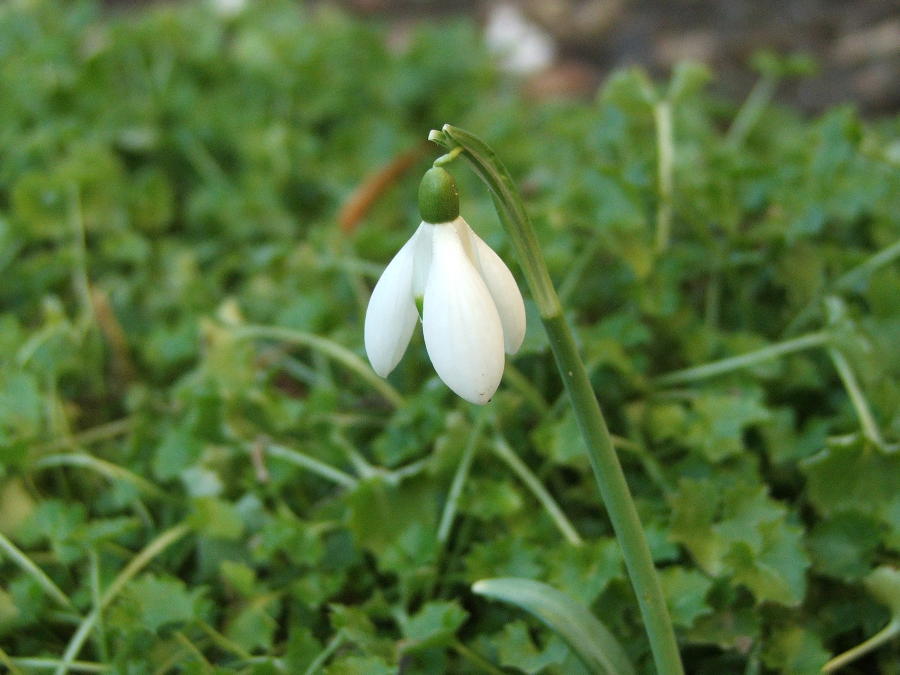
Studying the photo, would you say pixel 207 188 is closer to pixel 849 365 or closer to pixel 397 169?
pixel 397 169

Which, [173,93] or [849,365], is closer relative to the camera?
[849,365]

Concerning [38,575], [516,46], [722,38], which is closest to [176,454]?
[38,575]

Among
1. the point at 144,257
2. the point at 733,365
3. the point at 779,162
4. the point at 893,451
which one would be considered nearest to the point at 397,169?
the point at 144,257

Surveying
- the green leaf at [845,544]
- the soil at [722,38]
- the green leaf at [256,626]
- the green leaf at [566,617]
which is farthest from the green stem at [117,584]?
the soil at [722,38]

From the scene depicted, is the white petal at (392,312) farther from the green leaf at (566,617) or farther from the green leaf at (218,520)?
the green leaf at (218,520)

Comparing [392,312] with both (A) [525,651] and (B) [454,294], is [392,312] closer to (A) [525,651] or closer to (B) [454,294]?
(B) [454,294]

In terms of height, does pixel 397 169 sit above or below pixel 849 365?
above

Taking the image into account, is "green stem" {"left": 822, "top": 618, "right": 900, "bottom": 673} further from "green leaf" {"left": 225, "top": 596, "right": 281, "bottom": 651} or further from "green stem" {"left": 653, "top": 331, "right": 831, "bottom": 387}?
"green leaf" {"left": 225, "top": 596, "right": 281, "bottom": 651}
